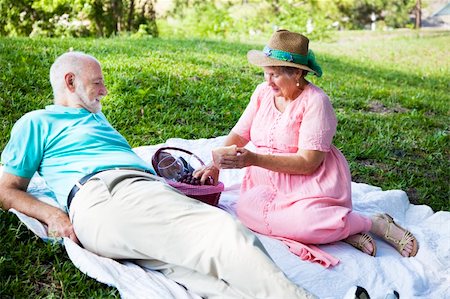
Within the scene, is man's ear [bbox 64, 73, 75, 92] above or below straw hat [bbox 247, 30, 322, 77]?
below

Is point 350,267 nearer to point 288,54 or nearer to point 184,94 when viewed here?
point 288,54

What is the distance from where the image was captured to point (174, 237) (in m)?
2.53

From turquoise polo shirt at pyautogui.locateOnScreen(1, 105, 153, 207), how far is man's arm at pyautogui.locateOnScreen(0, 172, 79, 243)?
1.9 inches

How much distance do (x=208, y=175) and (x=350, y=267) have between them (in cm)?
88

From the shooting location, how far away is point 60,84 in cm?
322

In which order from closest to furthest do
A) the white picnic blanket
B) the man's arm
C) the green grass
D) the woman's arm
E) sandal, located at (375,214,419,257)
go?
the white picnic blanket
the green grass
the man's arm
the woman's arm
sandal, located at (375,214,419,257)

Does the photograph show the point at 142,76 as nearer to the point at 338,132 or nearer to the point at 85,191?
the point at 338,132

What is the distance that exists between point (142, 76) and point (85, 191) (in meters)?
3.12

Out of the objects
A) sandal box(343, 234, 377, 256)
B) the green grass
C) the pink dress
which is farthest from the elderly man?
sandal box(343, 234, 377, 256)

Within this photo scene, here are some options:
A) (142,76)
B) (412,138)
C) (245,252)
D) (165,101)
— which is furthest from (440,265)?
(142,76)

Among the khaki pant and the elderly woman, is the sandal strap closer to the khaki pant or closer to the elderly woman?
the elderly woman

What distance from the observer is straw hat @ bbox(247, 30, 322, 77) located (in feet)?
10.6

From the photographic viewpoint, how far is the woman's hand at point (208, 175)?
3395 mm

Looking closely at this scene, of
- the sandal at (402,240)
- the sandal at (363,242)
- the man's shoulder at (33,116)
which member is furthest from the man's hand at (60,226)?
the sandal at (402,240)
